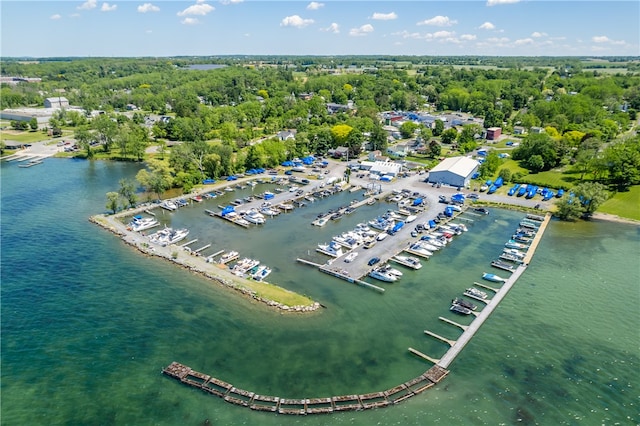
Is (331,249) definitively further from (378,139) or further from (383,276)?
(378,139)

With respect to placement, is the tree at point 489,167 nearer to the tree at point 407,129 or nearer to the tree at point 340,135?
the tree at point 340,135

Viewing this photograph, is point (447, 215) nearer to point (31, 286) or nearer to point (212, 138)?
point (31, 286)

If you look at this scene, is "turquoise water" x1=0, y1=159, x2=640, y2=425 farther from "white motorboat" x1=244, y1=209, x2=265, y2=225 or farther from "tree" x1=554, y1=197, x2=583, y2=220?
"tree" x1=554, y1=197, x2=583, y2=220

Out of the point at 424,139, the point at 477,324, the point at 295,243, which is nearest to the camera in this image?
the point at 477,324

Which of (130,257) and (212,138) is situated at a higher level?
(212,138)

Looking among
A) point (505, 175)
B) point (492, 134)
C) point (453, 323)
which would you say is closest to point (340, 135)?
point (505, 175)

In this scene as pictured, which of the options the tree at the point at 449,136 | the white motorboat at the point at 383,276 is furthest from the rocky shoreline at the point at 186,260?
the tree at the point at 449,136

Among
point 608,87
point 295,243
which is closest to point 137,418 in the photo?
point 295,243
